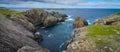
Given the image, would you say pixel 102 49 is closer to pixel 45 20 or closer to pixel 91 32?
pixel 91 32

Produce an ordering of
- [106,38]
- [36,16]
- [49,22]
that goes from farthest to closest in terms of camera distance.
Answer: [36,16], [49,22], [106,38]

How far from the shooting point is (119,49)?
30422mm

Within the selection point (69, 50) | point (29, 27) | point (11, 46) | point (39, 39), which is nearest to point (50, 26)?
point (29, 27)

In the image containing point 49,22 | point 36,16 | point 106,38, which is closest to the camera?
point 106,38

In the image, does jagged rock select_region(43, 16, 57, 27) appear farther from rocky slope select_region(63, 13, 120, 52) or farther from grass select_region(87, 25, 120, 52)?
rocky slope select_region(63, 13, 120, 52)

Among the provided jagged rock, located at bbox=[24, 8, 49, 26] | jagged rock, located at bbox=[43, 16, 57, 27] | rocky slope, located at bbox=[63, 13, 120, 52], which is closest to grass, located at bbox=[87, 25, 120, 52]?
rocky slope, located at bbox=[63, 13, 120, 52]

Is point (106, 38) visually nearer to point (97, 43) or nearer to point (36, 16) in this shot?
point (97, 43)

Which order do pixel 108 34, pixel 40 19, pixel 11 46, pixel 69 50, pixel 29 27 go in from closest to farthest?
pixel 69 50, pixel 108 34, pixel 11 46, pixel 29 27, pixel 40 19

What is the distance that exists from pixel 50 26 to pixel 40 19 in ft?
37.9

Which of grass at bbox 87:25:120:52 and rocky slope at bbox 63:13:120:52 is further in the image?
grass at bbox 87:25:120:52

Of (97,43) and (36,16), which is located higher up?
(36,16)

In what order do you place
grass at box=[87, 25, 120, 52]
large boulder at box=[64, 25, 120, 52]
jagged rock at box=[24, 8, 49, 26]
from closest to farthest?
1. large boulder at box=[64, 25, 120, 52]
2. grass at box=[87, 25, 120, 52]
3. jagged rock at box=[24, 8, 49, 26]

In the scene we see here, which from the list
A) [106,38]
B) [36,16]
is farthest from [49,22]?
[106,38]

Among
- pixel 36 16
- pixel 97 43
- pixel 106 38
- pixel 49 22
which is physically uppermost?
pixel 36 16
